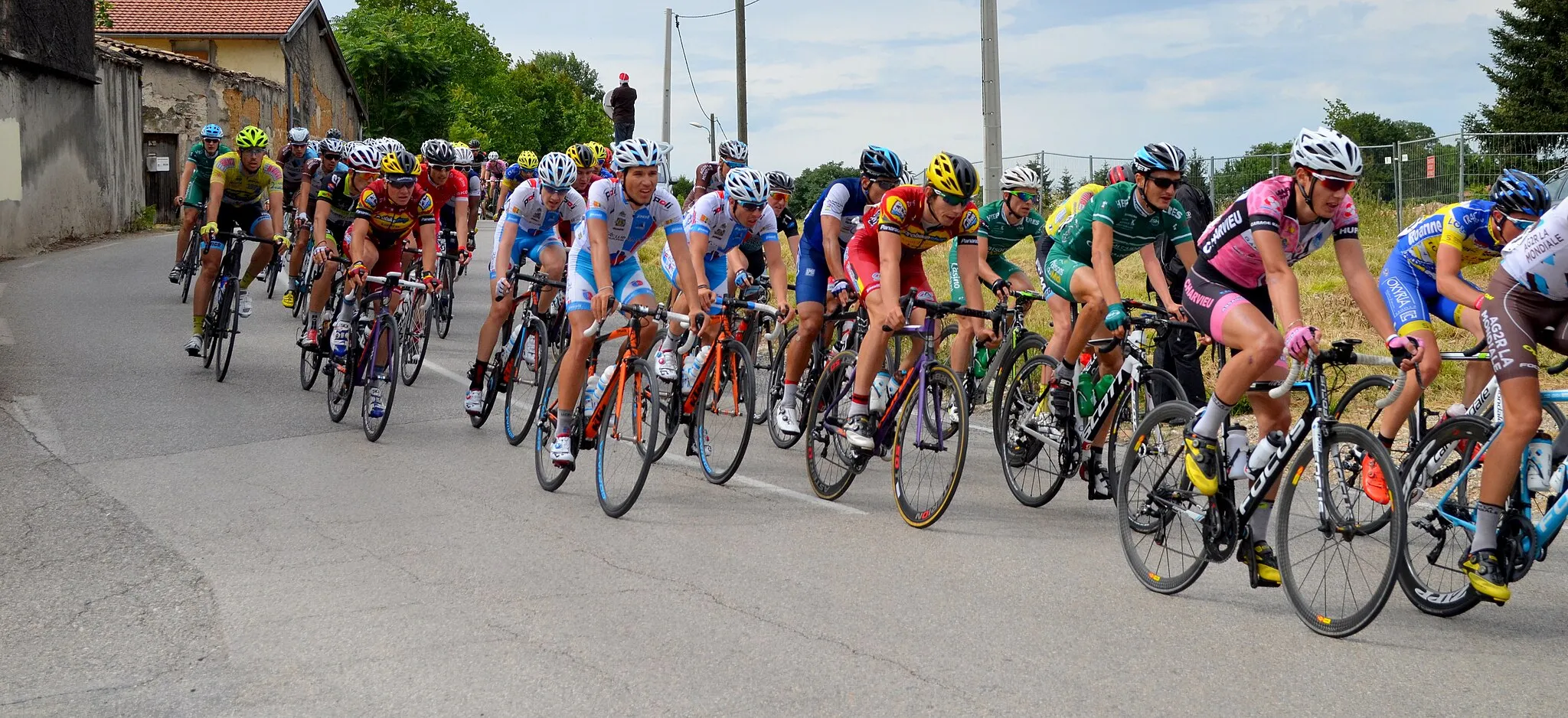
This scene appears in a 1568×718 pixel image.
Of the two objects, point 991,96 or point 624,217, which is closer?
point 624,217

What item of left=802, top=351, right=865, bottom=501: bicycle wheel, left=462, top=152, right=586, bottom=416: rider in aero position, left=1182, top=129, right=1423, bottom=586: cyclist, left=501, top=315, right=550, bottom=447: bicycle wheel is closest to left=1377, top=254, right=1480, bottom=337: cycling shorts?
left=1182, top=129, right=1423, bottom=586: cyclist

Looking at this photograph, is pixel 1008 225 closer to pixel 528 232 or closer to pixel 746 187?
pixel 746 187

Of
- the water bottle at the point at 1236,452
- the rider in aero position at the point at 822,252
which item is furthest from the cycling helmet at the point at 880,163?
the water bottle at the point at 1236,452

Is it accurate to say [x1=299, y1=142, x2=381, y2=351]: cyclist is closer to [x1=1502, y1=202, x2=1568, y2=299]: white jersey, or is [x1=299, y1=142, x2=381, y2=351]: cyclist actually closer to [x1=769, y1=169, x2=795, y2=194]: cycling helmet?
[x1=769, y1=169, x2=795, y2=194]: cycling helmet

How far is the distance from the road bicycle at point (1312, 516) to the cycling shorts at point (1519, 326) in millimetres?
525

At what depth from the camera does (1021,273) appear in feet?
34.6

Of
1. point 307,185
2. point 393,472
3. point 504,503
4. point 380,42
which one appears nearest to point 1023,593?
point 504,503

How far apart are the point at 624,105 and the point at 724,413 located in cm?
1310

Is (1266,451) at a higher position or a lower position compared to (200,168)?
lower

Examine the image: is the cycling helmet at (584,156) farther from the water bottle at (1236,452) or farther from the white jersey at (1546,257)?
the white jersey at (1546,257)

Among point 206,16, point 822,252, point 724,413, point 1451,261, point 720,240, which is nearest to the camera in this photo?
point 1451,261

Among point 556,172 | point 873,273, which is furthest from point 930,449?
point 556,172

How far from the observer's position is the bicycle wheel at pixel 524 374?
9.78 meters

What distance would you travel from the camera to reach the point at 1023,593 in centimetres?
598
